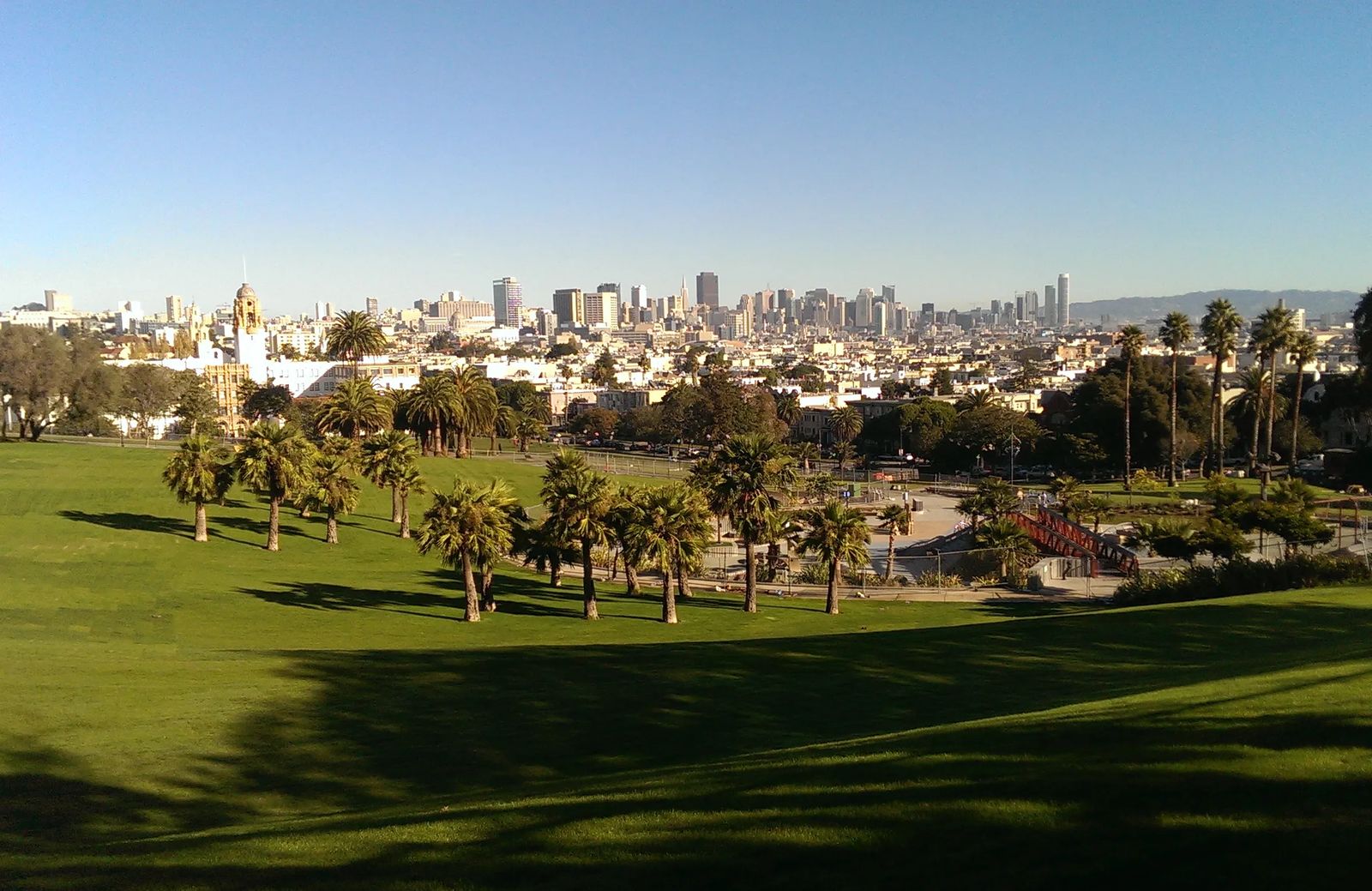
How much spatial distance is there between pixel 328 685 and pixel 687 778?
968cm

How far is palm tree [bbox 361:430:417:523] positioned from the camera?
44.7m

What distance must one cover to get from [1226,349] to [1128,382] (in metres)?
6.27

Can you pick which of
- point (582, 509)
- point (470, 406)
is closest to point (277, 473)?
point (582, 509)

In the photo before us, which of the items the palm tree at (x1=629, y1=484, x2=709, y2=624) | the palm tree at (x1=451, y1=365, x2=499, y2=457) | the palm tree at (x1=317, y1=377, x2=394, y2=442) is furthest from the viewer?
the palm tree at (x1=451, y1=365, x2=499, y2=457)

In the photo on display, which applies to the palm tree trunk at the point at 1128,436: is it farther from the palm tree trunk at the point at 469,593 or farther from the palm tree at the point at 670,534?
the palm tree trunk at the point at 469,593

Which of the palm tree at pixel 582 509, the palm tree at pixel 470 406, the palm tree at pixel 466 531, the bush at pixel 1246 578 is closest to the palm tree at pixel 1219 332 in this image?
the bush at pixel 1246 578

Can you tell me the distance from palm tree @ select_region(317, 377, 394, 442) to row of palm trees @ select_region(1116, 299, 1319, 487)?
45.5m

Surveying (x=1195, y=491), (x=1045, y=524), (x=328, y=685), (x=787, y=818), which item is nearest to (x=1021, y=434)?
(x=1195, y=491)

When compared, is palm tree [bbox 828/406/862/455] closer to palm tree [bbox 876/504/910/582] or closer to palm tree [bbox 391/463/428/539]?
palm tree [bbox 876/504/910/582]

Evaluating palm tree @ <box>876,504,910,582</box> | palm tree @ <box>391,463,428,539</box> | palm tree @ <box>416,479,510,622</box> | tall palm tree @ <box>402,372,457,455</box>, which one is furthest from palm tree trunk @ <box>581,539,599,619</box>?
tall palm tree @ <box>402,372,457,455</box>

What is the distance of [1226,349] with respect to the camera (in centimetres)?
6875

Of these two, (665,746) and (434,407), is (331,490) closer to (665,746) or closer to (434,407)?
(665,746)

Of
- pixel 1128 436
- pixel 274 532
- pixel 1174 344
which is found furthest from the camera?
pixel 1128 436

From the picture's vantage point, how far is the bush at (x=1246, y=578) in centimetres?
2942
